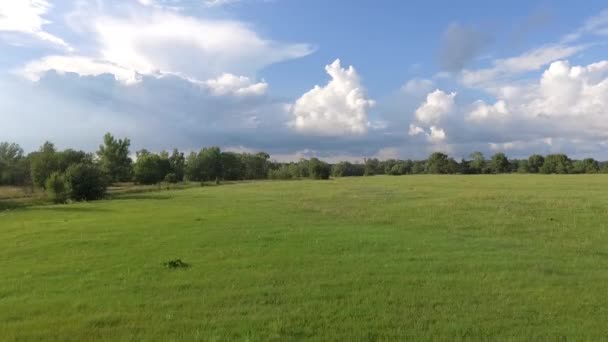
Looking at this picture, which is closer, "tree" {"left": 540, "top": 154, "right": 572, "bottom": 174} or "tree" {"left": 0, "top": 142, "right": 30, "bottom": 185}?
"tree" {"left": 0, "top": 142, "right": 30, "bottom": 185}

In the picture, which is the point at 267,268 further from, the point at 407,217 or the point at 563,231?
the point at 407,217

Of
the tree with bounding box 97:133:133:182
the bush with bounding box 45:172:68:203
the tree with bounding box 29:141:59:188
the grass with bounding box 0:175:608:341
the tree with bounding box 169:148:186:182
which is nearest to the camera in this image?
the grass with bounding box 0:175:608:341

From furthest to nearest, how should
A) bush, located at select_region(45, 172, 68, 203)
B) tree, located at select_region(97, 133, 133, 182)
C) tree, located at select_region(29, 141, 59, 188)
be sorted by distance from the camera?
tree, located at select_region(97, 133, 133, 182) → tree, located at select_region(29, 141, 59, 188) → bush, located at select_region(45, 172, 68, 203)

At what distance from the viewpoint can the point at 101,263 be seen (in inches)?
669

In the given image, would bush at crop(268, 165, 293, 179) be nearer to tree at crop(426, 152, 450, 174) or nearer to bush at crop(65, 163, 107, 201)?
tree at crop(426, 152, 450, 174)

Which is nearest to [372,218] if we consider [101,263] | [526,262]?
[526,262]

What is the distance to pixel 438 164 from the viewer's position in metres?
192

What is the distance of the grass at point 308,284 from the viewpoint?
31.2ft

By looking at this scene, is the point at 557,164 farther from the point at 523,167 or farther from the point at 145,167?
the point at 145,167

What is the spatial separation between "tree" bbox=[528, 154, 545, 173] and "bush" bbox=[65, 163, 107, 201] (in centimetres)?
15307

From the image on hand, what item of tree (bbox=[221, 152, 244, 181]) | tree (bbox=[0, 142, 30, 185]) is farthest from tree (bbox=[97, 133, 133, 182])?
tree (bbox=[221, 152, 244, 181])

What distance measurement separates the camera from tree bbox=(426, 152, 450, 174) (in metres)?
189

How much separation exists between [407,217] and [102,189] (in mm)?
64957

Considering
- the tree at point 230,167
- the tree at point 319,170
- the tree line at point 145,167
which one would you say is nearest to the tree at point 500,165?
the tree line at point 145,167
